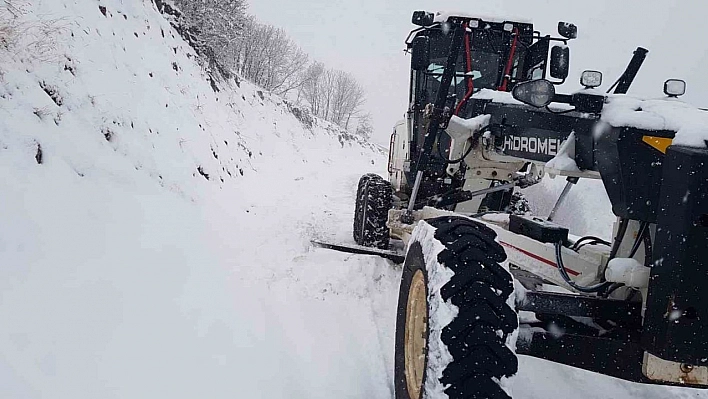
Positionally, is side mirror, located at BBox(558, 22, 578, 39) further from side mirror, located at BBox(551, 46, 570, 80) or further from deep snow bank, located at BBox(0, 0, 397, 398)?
deep snow bank, located at BBox(0, 0, 397, 398)

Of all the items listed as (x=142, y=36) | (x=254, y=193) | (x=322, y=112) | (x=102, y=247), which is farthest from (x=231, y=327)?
(x=322, y=112)

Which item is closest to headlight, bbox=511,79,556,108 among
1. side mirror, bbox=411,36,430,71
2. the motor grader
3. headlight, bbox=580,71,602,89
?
the motor grader

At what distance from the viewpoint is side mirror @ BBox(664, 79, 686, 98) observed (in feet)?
8.69

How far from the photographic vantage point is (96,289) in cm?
319

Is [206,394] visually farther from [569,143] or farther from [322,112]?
[322,112]

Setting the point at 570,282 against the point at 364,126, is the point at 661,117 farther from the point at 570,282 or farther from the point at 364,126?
the point at 364,126

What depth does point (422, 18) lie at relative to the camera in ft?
17.8

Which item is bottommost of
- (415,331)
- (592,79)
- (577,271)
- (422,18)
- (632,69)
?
(415,331)

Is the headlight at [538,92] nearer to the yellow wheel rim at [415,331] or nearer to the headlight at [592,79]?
the headlight at [592,79]

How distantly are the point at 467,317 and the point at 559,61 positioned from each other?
276 cm

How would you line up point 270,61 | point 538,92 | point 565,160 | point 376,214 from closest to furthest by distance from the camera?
1. point 538,92
2. point 565,160
3. point 376,214
4. point 270,61

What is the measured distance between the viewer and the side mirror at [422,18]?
17.7 ft

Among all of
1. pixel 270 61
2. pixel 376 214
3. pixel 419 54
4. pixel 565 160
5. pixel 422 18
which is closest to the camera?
pixel 565 160

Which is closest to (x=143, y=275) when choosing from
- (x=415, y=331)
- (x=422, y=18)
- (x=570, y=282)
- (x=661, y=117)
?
(x=415, y=331)
